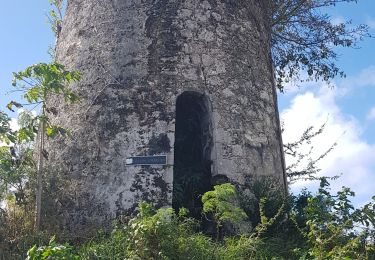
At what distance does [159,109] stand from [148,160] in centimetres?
77

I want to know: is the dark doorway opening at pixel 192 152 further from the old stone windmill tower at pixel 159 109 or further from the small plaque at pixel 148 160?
the small plaque at pixel 148 160

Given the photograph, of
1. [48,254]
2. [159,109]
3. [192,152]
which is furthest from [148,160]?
[48,254]

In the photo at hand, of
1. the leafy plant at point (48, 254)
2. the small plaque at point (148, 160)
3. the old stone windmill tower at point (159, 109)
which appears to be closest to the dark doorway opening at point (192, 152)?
the old stone windmill tower at point (159, 109)

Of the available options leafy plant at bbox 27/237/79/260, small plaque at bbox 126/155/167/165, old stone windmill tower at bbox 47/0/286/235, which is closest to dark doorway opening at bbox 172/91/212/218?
old stone windmill tower at bbox 47/0/286/235

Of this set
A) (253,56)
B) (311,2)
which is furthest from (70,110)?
(311,2)

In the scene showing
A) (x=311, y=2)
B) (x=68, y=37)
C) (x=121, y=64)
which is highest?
(x=311, y=2)

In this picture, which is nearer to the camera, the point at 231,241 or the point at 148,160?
the point at 231,241

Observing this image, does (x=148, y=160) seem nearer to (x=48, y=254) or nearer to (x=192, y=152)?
(x=192, y=152)

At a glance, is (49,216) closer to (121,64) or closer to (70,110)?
(70,110)

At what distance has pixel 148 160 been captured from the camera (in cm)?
708

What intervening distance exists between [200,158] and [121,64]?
1.81m

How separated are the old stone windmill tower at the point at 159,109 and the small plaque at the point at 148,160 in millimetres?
13

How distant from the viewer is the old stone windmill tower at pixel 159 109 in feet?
23.3

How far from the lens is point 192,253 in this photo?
5.24 metres
